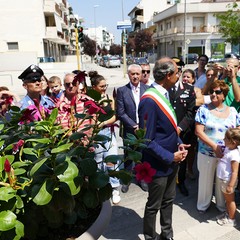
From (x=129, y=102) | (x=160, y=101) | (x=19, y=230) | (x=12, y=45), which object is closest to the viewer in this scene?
(x=19, y=230)

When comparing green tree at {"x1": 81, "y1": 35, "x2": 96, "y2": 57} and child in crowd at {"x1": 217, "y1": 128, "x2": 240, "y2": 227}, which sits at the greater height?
green tree at {"x1": 81, "y1": 35, "x2": 96, "y2": 57}

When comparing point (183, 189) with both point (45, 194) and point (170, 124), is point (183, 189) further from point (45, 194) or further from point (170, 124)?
point (45, 194)

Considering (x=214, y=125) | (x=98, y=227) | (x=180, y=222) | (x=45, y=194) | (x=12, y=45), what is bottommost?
(x=180, y=222)

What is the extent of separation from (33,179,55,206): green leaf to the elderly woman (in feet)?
7.92

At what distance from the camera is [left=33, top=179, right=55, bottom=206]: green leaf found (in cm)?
135

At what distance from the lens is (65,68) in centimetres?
2369

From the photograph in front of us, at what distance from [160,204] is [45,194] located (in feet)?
5.82

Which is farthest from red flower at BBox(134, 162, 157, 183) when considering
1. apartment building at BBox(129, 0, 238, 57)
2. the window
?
apartment building at BBox(129, 0, 238, 57)

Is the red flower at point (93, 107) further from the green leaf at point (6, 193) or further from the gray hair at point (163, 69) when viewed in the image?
the gray hair at point (163, 69)

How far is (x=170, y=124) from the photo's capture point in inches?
107

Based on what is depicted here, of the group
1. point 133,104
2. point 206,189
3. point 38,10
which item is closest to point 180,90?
point 133,104

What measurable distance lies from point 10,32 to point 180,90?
31.0 meters

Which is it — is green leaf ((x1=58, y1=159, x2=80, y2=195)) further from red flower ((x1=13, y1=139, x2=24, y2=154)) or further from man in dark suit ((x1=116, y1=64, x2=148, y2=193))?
man in dark suit ((x1=116, y1=64, x2=148, y2=193))

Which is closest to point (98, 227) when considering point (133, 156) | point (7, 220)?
point (133, 156)
